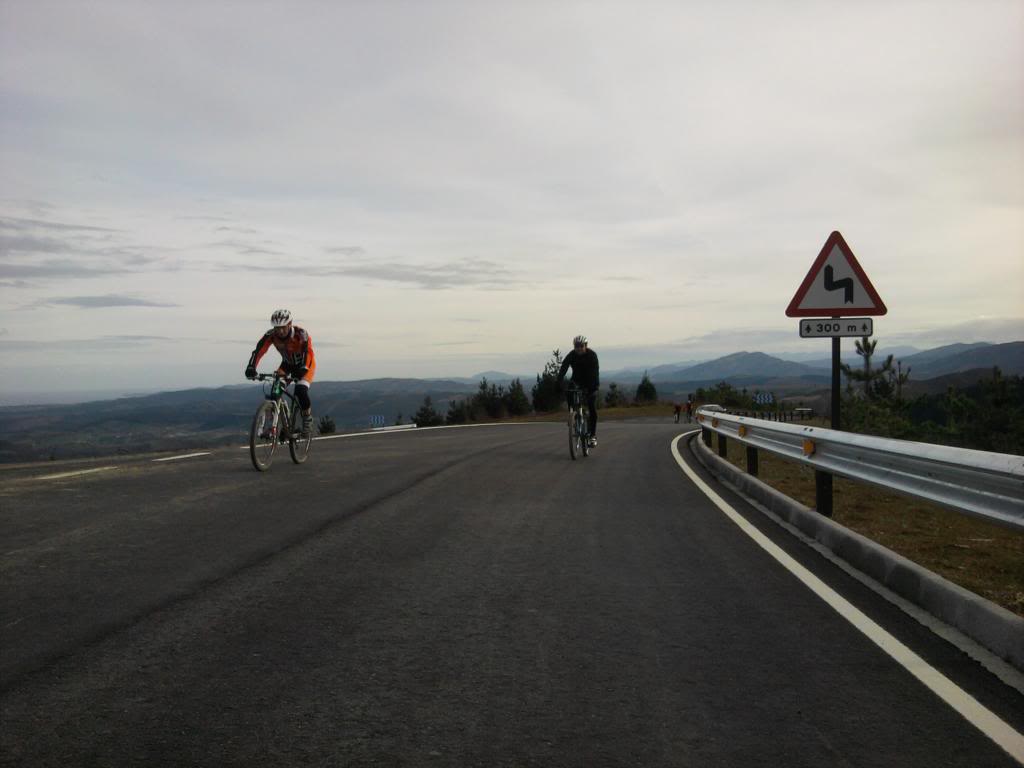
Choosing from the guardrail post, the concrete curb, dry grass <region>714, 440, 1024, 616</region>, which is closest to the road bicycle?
dry grass <region>714, 440, 1024, 616</region>

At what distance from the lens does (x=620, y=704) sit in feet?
11.8

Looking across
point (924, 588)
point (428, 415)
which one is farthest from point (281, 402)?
point (428, 415)

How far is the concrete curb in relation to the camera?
4.29 m

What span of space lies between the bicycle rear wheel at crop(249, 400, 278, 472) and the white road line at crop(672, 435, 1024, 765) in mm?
6846

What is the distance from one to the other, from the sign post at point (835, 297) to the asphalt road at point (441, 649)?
2.51 metres

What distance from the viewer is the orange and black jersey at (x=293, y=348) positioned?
11852mm

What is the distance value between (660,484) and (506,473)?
214cm

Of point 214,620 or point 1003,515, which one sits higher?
point 1003,515

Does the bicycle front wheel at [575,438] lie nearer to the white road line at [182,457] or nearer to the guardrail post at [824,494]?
the white road line at [182,457]

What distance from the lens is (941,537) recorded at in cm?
775

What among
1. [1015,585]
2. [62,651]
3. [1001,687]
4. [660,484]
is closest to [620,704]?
[1001,687]

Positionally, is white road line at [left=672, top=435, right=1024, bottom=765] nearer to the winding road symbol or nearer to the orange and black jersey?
the winding road symbol

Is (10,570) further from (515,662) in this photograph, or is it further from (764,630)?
(764,630)

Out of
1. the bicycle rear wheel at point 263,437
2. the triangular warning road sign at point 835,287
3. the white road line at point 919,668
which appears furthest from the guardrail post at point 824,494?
the bicycle rear wheel at point 263,437
